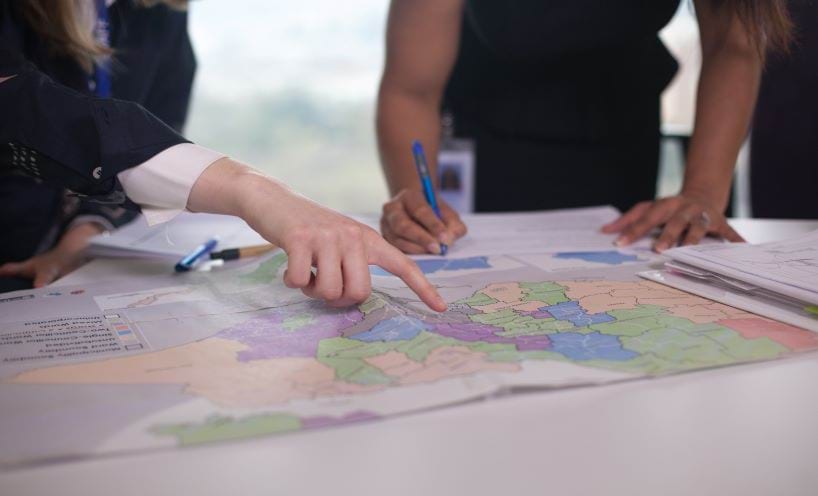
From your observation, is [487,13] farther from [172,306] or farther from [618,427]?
[618,427]

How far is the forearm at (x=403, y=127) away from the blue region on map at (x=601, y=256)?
391mm

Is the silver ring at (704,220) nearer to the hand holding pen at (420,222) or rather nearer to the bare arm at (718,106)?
the bare arm at (718,106)

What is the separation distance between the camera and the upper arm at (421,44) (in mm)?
1282

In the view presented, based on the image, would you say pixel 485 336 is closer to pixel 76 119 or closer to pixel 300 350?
pixel 300 350

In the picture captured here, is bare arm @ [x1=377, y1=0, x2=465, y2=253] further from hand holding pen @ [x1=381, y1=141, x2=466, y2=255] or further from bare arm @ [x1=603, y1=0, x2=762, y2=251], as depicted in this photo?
bare arm @ [x1=603, y1=0, x2=762, y2=251]

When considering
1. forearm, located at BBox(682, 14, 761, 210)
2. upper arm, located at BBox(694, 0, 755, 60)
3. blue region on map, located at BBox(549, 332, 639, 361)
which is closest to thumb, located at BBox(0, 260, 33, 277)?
blue region on map, located at BBox(549, 332, 639, 361)

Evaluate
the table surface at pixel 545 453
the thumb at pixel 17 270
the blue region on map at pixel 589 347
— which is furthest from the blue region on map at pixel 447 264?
the thumb at pixel 17 270

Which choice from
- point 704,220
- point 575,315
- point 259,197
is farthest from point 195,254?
point 704,220

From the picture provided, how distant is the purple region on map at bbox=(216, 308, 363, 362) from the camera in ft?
2.09

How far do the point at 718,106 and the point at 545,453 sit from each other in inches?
37.4

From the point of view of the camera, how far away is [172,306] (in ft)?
2.58

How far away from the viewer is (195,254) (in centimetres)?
99

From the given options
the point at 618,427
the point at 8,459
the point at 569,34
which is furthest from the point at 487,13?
the point at 8,459

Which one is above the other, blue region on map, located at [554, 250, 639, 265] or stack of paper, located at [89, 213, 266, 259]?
blue region on map, located at [554, 250, 639, 265]
